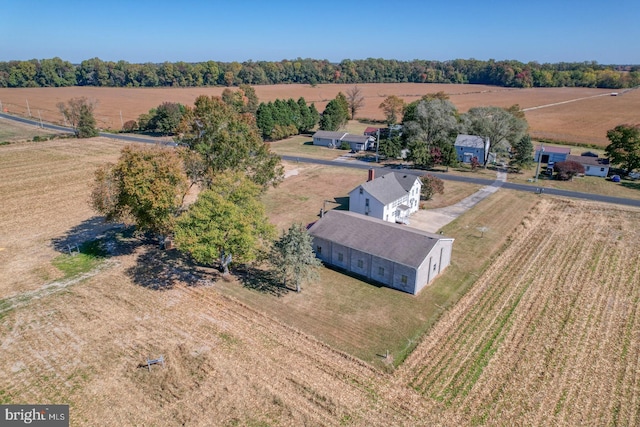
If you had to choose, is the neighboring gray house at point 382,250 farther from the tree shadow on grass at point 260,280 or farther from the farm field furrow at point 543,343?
the tree shadow on grass at point 260,280

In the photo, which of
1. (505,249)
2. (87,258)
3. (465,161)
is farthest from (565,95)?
(87,258)

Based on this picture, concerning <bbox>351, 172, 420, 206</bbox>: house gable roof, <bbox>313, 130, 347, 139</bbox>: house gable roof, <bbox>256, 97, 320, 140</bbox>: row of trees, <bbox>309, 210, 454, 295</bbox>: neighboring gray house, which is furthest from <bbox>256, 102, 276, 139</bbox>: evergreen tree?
<bbox>309, 210, 454, 295</bbox>: neighboring gray house

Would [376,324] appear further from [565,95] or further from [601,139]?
[565,95]

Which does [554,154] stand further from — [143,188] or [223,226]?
[143,188]

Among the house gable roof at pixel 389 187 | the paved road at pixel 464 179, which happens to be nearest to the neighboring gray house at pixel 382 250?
the house gable roof at pixel 389 187

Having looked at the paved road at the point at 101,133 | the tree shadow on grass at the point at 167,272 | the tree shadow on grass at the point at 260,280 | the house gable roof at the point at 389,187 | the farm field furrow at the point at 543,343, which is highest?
the paved road at the point at 101,133

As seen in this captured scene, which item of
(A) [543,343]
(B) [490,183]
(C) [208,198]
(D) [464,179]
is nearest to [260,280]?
(C) [208,198]
